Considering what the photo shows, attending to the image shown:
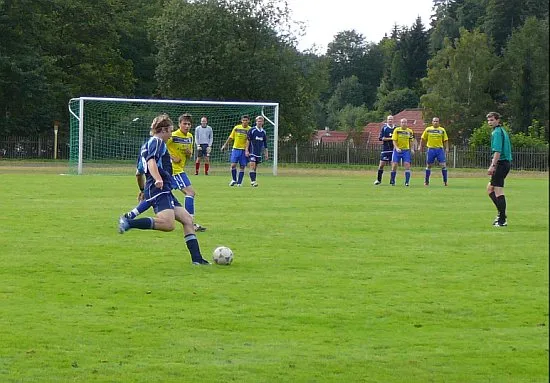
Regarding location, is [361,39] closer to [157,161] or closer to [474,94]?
[474,94]

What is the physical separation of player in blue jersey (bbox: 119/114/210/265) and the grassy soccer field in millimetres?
446

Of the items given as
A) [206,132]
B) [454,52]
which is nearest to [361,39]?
[454,52]

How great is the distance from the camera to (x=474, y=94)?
75938 millimetres

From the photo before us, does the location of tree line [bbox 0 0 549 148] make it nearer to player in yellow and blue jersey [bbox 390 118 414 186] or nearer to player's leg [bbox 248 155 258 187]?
player in yellow and blue jersey [bbox 390 118 414 186]

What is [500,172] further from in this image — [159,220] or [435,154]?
[435,154]

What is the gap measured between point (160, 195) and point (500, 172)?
6.91 m

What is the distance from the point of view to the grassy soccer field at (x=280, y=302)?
22.5ft

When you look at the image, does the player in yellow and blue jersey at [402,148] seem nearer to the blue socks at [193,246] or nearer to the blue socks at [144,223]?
the blue socks at [193,246]

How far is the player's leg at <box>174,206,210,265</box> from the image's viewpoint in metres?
11.6

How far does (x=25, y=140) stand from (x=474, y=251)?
4494 centimetres

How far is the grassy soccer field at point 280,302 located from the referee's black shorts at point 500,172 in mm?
809

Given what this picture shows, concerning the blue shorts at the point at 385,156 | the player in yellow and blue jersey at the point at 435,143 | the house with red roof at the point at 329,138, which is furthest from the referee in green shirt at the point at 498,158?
the house with red roof at the point at 329,138

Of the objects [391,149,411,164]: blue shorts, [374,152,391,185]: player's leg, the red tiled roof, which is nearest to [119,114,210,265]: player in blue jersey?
[391,149,411,164]: blue shorts

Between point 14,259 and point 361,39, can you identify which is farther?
point 361,39
